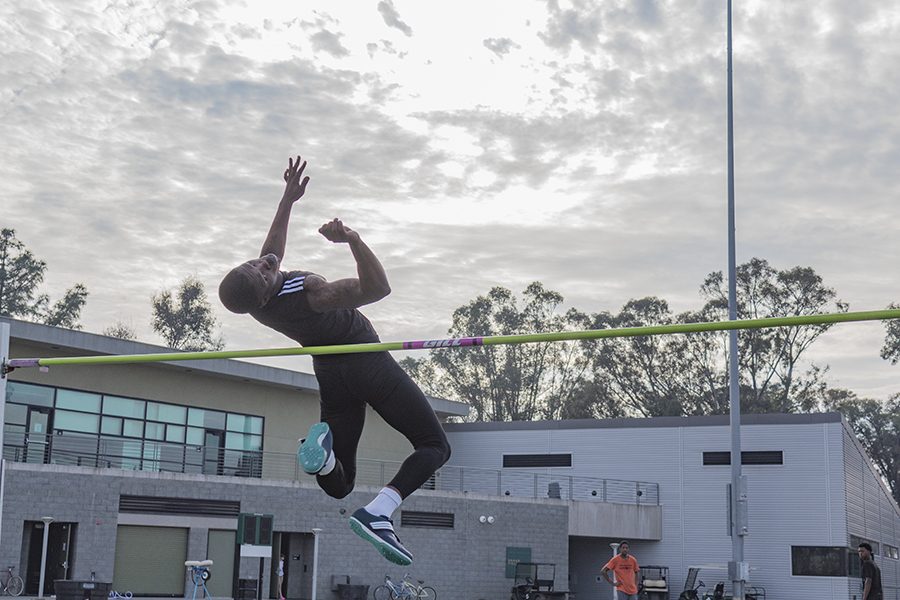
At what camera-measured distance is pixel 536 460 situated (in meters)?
42.8

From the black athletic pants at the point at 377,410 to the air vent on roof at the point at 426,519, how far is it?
2749 cm

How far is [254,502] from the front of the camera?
30.8 m

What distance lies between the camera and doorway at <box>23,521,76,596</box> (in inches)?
1093

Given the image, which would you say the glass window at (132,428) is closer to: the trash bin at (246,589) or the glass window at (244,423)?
the glass window at (244,423)

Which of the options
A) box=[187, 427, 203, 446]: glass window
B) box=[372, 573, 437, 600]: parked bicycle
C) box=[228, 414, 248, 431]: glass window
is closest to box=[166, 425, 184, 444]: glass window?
box=[187, 427, 203, 446]: glass window

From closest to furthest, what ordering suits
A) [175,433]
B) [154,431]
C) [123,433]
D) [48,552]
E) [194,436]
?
[48,552]
[123,433]
[154,431]
[175,433]
[194,436]

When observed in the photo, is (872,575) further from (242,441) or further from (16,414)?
(242,441)

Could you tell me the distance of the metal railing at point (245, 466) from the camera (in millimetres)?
28078

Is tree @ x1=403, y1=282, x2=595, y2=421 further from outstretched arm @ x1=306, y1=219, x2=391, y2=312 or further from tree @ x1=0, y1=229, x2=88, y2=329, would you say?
outstretched arm @ x1=306, y1=219, x2=391, y2=312

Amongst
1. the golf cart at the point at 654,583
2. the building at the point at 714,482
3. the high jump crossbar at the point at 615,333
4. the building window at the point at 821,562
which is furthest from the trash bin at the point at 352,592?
the high jump crossbar at the point at 615,333

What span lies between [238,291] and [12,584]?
76.3 feet

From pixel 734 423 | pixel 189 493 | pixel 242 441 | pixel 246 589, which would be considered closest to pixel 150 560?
pixel 189 493

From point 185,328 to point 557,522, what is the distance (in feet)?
87.2

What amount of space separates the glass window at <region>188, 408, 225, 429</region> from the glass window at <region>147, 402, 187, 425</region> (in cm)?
29
